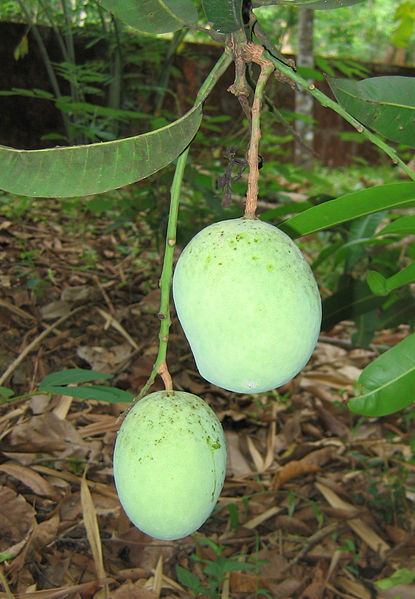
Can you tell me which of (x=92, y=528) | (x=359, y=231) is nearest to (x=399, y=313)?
(x=359, y=231)

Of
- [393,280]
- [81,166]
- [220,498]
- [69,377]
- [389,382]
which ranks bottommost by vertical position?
[220,498]

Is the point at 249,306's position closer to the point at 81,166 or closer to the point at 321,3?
the point at 81,166

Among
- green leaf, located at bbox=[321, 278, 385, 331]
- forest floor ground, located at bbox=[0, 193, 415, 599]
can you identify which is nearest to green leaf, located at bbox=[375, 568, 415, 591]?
forest floor ground, located at bbox=[0, 193, 415, 599]

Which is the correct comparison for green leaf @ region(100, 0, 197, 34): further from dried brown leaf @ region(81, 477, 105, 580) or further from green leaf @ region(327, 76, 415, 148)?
dried brown leaf @ region(81, 477, 105, 580)

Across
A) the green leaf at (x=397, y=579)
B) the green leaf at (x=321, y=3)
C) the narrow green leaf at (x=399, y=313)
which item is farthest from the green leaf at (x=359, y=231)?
the green leaf at (x=321, y=3)

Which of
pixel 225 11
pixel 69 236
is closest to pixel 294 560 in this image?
pixel 225 11

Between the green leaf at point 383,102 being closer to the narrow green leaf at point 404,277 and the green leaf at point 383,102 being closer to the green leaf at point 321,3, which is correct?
the green leaf at point 321,3
